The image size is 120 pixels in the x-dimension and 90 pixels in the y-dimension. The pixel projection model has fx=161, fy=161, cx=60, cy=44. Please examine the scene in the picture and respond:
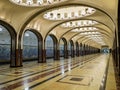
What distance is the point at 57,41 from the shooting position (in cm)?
2111

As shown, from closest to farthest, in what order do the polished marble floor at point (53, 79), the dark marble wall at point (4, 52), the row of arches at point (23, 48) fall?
the polished marble floor at point (53, 79), the row of arches at point (23, 48), the dark marble wall at point (4, 52)

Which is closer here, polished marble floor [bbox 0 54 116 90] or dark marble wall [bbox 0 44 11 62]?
polished marble floor [bbox 0 54 116 90]

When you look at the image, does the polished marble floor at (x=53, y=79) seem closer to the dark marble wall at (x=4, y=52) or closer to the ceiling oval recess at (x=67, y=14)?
the dark marble wall at (x=4, y=52)

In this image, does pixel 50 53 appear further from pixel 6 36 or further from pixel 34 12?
pixel 34 12

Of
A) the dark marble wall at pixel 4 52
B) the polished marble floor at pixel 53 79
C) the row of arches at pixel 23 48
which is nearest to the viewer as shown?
the polished marble floor at pixel 53 79

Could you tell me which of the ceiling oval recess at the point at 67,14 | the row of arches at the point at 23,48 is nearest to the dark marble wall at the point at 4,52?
the row of arches at the point at 23,48

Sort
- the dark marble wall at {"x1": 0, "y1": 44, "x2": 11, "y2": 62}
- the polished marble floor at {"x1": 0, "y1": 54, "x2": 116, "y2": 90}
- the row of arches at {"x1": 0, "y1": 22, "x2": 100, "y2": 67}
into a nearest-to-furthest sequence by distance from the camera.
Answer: the polished marble floor at {"x1": 0, "y1": 54, "x2": 116, "y2": 90}, the row of arches at {"x1": 0, "y1": 22, "x2": 100, "y2": 67}, the dark marble wall at {"x1": 0, "y1": 44, "x2": 11, "y2": 62}

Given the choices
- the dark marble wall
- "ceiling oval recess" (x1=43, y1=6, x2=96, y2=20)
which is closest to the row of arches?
the dark marble wall

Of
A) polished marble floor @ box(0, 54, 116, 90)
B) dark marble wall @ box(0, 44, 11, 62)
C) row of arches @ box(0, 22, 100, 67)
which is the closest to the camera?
polished marble floor @ box(0, 54, 116, 90)

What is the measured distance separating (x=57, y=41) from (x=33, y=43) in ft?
10.3

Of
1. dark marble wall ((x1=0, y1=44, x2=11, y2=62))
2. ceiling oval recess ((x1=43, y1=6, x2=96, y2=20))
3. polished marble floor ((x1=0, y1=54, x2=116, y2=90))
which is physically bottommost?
polished marble floor ((x1=0, y1=54, x2=116, y2=90))

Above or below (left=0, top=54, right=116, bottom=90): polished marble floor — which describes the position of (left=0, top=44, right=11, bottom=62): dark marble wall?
above

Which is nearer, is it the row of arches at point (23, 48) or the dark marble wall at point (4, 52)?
the row of arches at point (23, 48)

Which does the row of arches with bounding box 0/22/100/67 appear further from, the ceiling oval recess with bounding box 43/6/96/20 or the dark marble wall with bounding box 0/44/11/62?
the ceiling oval recess with bounding box 43/6/96/20
